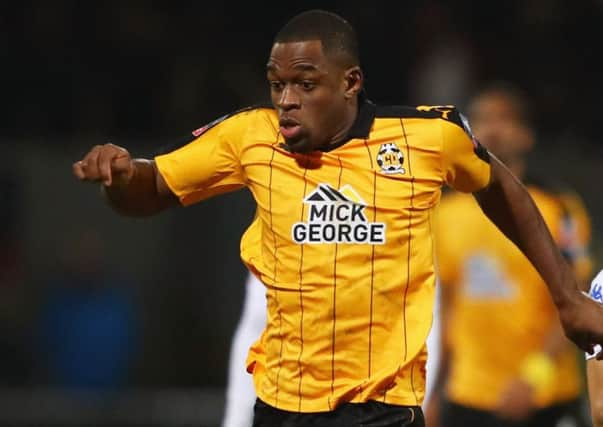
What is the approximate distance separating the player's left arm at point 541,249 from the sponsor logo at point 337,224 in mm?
481

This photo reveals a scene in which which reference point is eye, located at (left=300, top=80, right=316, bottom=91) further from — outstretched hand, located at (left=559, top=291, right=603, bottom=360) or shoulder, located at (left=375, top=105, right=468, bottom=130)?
outstretched hand, located at (left=559, top=291, right=603, bottom=360)

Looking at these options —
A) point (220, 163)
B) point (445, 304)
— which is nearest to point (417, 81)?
point (445, 304)

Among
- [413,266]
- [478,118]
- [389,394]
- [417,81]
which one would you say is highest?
[417,81]

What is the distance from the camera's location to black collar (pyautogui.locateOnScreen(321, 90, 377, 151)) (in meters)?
4.95

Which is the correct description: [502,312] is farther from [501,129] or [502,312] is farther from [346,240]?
[346,240]

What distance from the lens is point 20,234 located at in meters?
11.2

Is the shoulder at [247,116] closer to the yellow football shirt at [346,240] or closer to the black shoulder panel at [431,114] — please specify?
the yellow football shirt at [346,240]

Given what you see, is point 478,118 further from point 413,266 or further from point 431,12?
point 431,12

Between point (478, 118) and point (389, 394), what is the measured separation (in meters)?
3.47

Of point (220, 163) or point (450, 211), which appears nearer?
point (220, 163)


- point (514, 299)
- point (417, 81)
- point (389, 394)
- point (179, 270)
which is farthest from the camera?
point (417, 81)

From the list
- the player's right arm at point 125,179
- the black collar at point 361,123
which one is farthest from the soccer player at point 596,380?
the player's right arm at point 125,179

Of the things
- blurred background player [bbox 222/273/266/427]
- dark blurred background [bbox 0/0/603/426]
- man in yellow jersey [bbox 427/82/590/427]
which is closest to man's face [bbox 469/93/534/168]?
man in yellow jersey [bbox 427/82/590/427]

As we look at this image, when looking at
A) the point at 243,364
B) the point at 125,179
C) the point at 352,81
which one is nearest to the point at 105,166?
the point at 125,179
